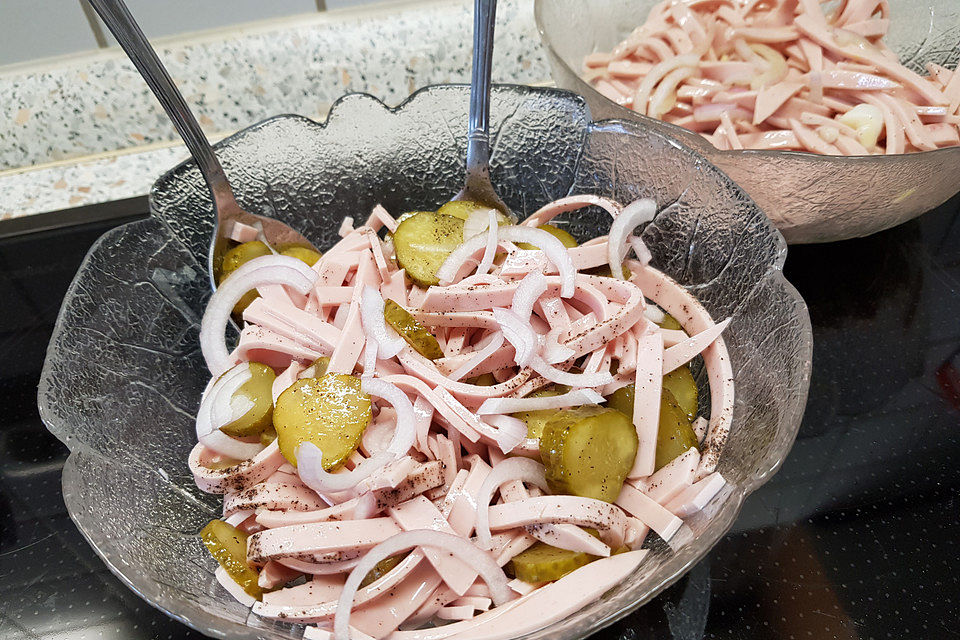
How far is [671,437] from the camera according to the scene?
102 cm

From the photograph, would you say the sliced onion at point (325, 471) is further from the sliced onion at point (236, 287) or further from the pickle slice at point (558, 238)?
the pickle slice at point (558, 238)

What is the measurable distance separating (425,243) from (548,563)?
0.59m

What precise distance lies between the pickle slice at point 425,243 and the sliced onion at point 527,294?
190mm

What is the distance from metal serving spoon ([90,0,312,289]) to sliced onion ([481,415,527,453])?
0.64 meters

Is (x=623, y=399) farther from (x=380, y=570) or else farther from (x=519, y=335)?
(x=380, y=570)

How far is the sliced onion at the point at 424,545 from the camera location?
0.85m

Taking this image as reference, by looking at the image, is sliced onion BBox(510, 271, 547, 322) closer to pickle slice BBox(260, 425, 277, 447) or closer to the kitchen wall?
pickle slice BBox(260, 425, 277, 447)

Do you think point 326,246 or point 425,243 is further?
point 326,246

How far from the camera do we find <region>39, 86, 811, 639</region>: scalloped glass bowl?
0.91m

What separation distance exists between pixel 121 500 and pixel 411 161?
0.84m

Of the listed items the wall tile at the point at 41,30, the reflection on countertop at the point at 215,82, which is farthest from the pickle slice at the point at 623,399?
the wall tile at the point at 41,30

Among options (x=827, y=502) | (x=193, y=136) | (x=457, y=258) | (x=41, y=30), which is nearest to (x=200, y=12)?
(x=41, y=30)

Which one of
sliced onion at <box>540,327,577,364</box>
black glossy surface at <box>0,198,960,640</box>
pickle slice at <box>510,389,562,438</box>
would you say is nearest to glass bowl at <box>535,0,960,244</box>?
black glossy surface at <box>0,198,960,640</box>

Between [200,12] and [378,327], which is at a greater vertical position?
[200,12]
